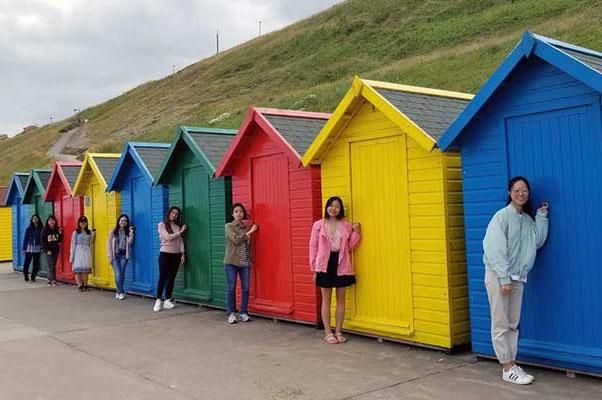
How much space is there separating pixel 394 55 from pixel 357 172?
35.0 meters

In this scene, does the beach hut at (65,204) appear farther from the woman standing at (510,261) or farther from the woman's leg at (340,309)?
the woman standing at (510,261)

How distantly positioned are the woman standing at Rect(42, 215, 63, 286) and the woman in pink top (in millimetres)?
10761

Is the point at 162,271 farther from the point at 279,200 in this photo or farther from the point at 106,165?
the point at 106,165

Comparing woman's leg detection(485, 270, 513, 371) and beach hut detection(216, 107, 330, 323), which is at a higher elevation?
beach hut detection(216, 107, 330, 323)

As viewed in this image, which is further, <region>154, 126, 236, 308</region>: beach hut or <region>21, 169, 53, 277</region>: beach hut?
<region>21, 169, 53, 277</region>: beach hut

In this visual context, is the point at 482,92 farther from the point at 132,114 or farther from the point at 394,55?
the point at 132,114

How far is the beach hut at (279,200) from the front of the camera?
30.1 ft

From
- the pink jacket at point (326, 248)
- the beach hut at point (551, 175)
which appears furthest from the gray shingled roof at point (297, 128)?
Answer: the beach hut at point (551, 175)

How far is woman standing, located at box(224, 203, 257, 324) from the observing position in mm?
9758

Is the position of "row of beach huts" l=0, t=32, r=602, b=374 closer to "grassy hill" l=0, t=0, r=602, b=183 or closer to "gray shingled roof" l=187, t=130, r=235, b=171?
"gray shingled roof" l=187, t=130, r=235, b=171

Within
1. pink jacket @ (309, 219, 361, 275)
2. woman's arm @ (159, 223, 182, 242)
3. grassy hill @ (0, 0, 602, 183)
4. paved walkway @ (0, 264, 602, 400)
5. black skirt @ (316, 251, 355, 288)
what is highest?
grassy hill @ (0, 0, 602, 183)

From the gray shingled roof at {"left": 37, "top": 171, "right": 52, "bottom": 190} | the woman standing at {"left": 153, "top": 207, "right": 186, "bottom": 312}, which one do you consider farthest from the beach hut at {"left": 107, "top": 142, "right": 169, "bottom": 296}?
the gray shingled roof at {"left": 37, "top": 171, "right": 52, "bottom": 190}

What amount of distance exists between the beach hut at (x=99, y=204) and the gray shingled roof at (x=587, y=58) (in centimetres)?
1089

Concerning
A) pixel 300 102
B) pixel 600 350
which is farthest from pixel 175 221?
pixel 300 102
